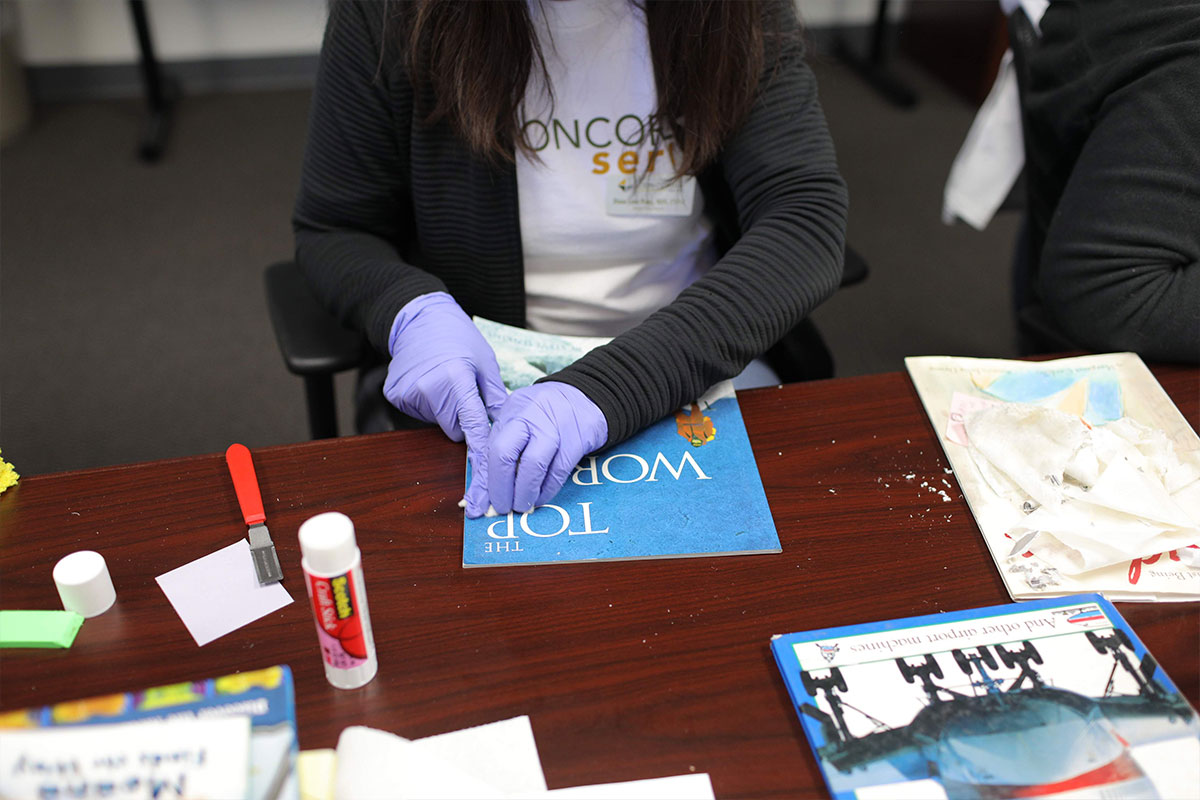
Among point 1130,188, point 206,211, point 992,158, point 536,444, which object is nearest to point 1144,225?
point 1130,188

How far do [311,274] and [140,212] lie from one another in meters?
1.84

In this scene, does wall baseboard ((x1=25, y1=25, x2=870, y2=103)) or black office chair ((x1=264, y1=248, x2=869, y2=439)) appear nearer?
black office chair ((x1=264, y1=248, x2=869, y2=439))

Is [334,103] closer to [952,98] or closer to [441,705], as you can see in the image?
[441,705]

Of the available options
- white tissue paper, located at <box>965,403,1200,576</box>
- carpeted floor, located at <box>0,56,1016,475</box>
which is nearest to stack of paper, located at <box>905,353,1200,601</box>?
white tissue paper, located at <box>965,403,1200,576</box>

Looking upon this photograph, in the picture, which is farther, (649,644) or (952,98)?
(952,98)

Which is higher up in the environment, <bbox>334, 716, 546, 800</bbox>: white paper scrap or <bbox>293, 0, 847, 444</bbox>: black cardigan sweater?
<bbox>293, 0, 847, 444</bbox>: black cardigan sweater

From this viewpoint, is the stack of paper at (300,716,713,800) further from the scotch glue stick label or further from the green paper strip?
the green paper strip

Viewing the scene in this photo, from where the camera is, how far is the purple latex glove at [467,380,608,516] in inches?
30.6

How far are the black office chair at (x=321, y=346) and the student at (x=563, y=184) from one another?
0.03 meters

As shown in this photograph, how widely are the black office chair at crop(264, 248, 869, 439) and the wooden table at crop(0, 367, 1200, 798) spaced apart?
0.18 metres

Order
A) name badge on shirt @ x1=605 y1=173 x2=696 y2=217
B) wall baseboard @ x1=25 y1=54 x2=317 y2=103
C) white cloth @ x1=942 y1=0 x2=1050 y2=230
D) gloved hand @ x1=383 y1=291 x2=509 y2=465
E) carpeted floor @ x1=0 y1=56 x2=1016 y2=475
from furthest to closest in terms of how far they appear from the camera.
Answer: wall baseboard @ x1=25 y1=54 x2=317 y2=103
carpeted floor @ x1=0 y1=56 x2=1016 y2=475
white cloth @ x1=942 y1=0 x2=1050 y2=230
name badge on shirt @ x1=605 y1=173 x2=696 y2=217
gloved hand @ x1=383 y1=291 x2=509 y2=465

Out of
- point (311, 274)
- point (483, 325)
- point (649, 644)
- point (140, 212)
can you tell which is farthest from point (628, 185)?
point (140, 212)

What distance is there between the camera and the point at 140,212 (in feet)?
8.45

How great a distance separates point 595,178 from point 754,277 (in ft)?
0.80
